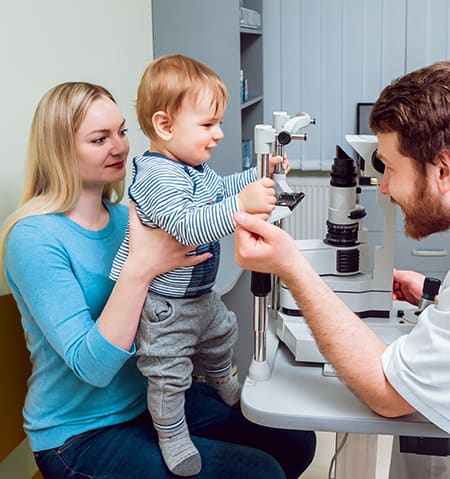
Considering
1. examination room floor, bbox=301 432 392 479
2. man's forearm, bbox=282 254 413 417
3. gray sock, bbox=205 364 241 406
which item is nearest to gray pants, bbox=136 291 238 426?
gray sock, bbox=205 364 241 406

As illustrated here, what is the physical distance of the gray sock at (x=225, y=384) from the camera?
1509 mm

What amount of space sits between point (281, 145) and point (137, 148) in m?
1.30

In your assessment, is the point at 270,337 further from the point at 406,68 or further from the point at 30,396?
the point at 406,68

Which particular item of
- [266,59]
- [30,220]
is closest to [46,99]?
[30,220]

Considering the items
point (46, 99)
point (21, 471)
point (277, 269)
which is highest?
point (46, 99)

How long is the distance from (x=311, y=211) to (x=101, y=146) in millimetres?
2421

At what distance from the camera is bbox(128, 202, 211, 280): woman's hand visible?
1.34 metres

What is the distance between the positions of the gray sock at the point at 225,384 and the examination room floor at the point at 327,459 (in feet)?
3.22

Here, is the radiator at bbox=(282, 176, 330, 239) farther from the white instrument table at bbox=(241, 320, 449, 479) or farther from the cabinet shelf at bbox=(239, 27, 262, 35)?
→ the white instrument table at bbox=(241, 320, 449, 479)

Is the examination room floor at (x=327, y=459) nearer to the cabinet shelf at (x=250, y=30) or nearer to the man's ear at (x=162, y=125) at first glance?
the man's ear at (x=162, y=125)

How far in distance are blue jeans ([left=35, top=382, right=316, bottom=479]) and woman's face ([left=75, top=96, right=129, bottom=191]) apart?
52cm

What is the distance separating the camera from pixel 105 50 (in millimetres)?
2182

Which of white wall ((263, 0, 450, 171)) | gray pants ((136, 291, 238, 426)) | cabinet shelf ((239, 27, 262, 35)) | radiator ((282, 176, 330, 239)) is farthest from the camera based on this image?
radiator ((282, 176, 330, 239))

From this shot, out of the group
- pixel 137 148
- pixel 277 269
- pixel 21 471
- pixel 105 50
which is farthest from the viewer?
pixel 137 148
